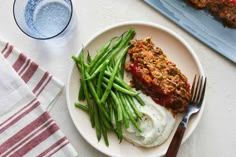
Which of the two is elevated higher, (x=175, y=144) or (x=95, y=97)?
(x=95, y=97)

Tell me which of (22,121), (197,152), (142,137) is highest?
(22,121)

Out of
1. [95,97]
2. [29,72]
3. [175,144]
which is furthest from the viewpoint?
[29,72]

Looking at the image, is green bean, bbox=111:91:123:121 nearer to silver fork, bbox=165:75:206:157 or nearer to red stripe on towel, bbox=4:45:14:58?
silver fork, bbox=165:75:206:157

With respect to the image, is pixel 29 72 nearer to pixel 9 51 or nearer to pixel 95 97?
pixel 9 51

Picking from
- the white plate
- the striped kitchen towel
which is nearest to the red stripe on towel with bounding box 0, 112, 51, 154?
the striped kitchen towel

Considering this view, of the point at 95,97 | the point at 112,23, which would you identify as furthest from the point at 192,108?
the point at 112,23

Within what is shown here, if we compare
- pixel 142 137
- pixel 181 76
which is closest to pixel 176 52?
pixel 181 76

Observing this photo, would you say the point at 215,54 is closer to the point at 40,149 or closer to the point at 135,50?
the point at 135,50

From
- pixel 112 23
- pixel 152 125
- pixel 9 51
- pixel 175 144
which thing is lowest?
pixel 175 144
